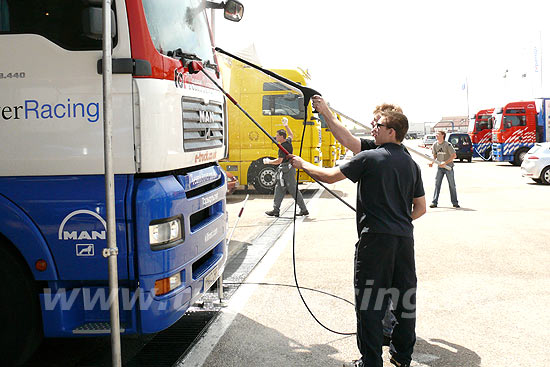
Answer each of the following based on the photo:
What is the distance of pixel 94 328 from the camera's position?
12.1 feet

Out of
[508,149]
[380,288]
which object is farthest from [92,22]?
[508,149]

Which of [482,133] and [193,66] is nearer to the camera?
[193,66]

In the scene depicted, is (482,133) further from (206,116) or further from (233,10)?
(206,116)

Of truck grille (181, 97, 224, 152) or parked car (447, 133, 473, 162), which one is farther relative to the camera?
parked car (447, 133, 473, 162)

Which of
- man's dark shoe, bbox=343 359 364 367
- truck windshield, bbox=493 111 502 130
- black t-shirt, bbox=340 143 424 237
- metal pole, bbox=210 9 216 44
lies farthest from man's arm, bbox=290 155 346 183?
truck windshield, bbox=493 111 502 130

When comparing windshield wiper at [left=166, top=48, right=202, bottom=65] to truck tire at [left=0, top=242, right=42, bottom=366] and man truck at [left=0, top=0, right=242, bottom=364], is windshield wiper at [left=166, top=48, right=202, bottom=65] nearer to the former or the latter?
man truck at [left=0, top=0, right=242, bottom=364]

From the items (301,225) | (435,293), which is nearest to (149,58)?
(435,293)

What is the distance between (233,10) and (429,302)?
11.4 ft

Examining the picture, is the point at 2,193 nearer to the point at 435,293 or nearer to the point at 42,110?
the point at 42,110

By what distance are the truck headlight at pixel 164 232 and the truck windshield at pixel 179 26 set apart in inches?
45.5

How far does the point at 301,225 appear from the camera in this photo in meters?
11.2

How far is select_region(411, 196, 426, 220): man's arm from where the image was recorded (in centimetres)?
430

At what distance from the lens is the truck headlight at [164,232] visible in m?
3.68

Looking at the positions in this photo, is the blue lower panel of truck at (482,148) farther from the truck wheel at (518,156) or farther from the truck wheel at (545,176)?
the truck wheel at (545,176)
